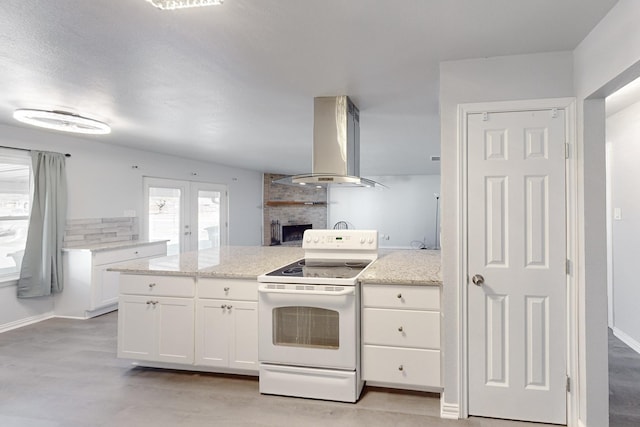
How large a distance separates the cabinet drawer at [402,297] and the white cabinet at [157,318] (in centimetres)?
132

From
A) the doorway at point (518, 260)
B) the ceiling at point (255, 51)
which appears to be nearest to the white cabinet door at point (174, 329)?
the ceiling at point (255, 51)

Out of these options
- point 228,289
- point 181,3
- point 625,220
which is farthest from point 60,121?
point 625,220

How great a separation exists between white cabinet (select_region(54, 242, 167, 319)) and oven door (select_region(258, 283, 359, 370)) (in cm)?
277

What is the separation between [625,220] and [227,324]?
3697mm

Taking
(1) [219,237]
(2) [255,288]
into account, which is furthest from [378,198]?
(2) [255,288]

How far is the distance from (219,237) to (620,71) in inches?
266

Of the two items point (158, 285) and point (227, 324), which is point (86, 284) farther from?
point (227, 324)

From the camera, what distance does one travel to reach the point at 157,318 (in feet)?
9.40

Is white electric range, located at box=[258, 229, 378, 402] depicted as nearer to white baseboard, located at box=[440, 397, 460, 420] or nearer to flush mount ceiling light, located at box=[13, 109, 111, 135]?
white baseboard, located at box=[440, 397, 460, 420]

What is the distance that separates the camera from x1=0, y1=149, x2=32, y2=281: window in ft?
13.1

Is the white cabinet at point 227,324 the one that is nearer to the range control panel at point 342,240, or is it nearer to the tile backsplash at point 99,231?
the range control panel at point 342,240

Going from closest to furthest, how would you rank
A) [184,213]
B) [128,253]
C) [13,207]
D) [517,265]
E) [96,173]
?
[517,265], [13,207], [128,253], [96,173], [184,213]

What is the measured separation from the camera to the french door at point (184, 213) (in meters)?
5.90

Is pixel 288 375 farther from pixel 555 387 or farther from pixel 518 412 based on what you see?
pixel 555 387
